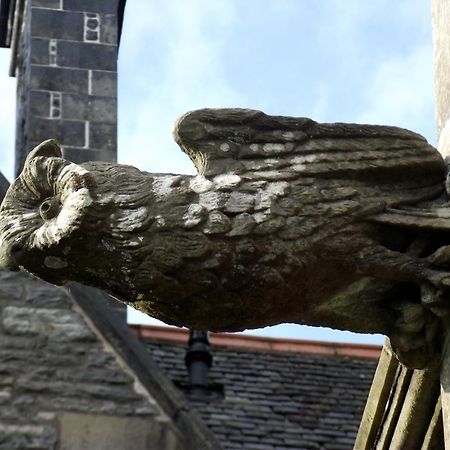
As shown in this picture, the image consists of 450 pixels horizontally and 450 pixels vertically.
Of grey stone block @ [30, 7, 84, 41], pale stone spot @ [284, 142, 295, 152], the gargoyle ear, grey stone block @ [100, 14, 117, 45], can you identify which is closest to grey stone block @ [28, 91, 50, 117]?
grey stone block @ [30, 7, 84, 41]

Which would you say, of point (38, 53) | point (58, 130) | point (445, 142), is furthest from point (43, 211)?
point (38, 53)

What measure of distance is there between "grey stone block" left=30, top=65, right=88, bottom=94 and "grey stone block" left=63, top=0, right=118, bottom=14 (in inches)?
22.5

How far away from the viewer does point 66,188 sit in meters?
3.03

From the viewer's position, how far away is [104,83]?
1309 centimetres

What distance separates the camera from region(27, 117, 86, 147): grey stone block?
41.1ft

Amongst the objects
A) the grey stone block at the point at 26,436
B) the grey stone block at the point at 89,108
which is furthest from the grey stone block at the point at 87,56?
the grey stone block at the point at 26,436

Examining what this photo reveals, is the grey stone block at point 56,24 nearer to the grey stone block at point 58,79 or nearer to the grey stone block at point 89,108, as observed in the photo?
the grey stone block at point 58,79

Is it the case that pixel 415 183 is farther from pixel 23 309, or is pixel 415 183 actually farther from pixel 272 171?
pixel 23 309

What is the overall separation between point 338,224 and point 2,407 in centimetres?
561

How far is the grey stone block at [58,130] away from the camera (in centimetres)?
1254

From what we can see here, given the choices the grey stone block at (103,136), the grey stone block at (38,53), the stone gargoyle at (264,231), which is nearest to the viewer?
the stone gargoyle at (264,231)

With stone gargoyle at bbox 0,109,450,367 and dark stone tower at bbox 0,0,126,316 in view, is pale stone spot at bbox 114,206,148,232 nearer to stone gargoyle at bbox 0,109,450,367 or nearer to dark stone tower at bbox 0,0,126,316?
stone gargoyle at bbox 0,109,450,367

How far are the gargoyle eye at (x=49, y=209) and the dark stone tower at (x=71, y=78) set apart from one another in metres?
9.25

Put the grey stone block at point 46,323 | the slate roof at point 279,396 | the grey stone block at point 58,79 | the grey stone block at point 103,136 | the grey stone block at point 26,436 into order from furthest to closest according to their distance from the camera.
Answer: the grey stone block at point 58,79
the grey stone block at point 103,136
the slate roof at point 279,396
the grey stone block at point 46,323
the grey stone block at point 26,436
